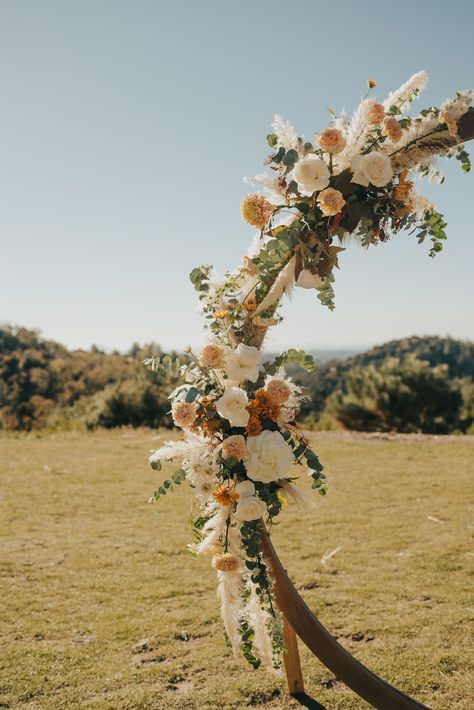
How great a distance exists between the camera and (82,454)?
10906 millimetres

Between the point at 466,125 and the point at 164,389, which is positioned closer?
the point at 466,125

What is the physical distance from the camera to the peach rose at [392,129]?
282 centimetres

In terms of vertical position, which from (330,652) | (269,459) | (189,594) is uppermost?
(269,459)

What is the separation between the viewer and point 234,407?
9.16 ft

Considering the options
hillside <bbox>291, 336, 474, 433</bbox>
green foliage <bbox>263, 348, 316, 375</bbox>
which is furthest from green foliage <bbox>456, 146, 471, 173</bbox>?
hillside <bbox>291, 336, 474, 433</bbox>

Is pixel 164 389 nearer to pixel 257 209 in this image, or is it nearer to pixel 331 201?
pixel 257 209

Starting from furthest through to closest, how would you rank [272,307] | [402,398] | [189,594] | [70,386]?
1. [70,386]
2. [402,398]
3. [189,594]
4. [272,307]

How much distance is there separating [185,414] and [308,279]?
0.92 meters

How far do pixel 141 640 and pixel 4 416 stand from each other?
23.0 metres

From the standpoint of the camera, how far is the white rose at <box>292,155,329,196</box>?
2.72 meters

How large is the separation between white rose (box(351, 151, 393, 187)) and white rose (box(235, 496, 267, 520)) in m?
1.66

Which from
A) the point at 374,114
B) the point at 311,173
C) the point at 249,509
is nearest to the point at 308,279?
the point at 311,173

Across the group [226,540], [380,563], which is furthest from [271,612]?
[380,563]

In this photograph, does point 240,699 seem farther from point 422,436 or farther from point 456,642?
point 422,436
